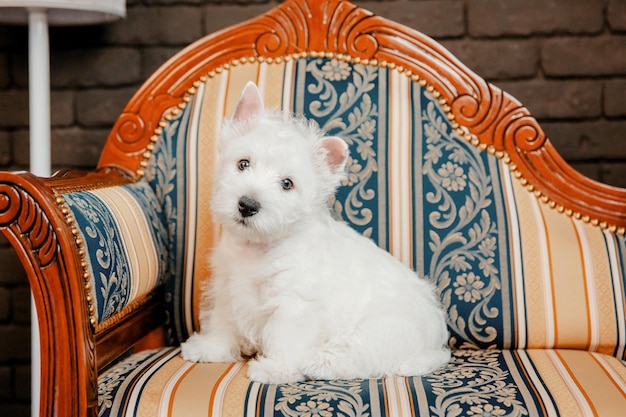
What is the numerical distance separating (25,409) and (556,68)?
7.50 feet

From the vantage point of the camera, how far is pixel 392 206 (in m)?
2.03

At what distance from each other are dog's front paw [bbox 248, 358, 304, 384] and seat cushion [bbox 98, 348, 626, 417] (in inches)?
0.9

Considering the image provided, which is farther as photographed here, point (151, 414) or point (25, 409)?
point (25, 409)

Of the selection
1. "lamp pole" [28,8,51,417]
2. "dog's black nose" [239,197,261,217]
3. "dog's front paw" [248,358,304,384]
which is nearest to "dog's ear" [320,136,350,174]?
"dog's black nose" [239,197,261,217]

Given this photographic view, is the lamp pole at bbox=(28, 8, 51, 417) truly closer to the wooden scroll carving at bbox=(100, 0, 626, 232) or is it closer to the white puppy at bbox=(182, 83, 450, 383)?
the wooden scroll carving at bbox=(100, 0, 626, 232)

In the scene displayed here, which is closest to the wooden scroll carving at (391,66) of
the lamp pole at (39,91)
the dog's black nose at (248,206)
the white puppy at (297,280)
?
the lamp pole at (39,91)

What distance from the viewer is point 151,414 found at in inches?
57.4

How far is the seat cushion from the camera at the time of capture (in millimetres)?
1447

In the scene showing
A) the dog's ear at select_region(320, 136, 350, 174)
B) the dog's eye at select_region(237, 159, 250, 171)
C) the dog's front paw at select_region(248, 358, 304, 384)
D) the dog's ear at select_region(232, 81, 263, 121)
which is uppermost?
the dog's ear at select_region(232, 81, 263, 121)

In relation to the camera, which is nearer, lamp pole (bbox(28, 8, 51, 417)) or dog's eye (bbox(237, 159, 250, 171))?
dog's eye (bbox(237, 159, 250, 171))

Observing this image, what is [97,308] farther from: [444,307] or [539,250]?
[539,250]

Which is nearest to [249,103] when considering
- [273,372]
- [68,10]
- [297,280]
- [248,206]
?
[248,206]

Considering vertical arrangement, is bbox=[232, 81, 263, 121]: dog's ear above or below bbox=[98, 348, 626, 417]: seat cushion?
above

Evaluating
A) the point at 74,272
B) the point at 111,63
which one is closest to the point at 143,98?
the point at 111,63
